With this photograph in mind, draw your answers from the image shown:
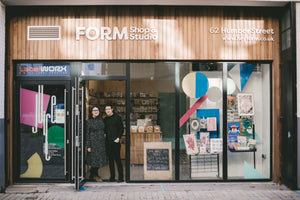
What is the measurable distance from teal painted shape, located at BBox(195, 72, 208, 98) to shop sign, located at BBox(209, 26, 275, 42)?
3.44 feet


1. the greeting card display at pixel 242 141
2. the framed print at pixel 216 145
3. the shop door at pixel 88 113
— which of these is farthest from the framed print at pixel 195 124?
the shop door at pixel 88 113

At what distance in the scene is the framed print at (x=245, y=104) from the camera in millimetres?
6773

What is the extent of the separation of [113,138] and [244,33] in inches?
163

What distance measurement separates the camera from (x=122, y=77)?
21.6 feet

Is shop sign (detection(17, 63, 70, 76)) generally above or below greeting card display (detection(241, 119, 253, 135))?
above

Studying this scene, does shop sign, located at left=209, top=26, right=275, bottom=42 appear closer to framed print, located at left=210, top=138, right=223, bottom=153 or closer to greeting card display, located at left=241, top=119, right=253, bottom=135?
greeting card display, located at left=241, top=119, right=253, bottom=135

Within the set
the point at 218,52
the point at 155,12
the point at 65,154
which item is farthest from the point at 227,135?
the point at 65,154

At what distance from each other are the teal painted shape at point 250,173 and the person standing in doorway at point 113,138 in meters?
3.13

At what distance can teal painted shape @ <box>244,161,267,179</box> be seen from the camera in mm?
6727

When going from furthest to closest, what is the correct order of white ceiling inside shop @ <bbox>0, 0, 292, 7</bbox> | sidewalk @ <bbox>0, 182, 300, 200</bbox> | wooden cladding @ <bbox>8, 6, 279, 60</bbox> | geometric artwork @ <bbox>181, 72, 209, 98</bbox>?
geometric artwork @ <bbox>181, 72, 209, 98</bbox> → wooden cladding @ <bbox>8, 6, 279, 60</bbox> → white ceiling inside shop @ <bbox>0, 0, 292, 7</bbox> → sidewalk @ <bbox>0, 182, 300, 200</bbox>

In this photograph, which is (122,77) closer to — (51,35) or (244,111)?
(51,35)

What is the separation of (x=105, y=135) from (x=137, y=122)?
0.88 m

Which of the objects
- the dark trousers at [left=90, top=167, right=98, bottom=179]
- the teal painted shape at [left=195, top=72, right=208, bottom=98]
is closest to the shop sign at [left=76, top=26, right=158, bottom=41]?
the teal painted shape at [left=195, top=72, right=208, bottom=98]

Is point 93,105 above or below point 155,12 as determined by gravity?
below
